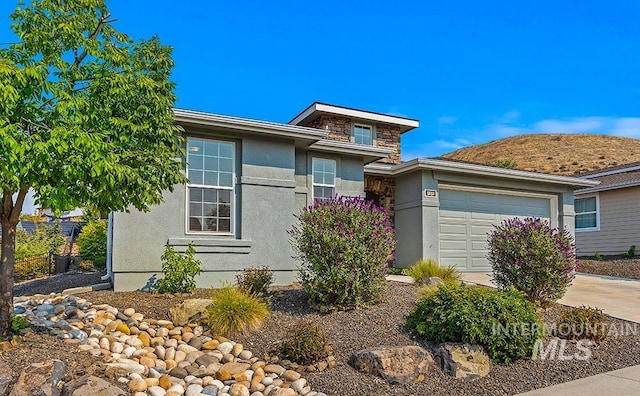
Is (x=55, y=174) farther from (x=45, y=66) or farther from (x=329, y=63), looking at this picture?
(x=329, y=63)

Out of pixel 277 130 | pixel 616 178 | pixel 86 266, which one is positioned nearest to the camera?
pixel 277 130

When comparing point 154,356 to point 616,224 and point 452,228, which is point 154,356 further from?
point 616,224

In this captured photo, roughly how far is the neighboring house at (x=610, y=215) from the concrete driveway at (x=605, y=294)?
184 inches

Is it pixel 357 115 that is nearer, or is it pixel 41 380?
pixel 41 380

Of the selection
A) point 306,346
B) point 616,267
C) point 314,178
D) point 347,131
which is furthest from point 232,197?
point 616,267

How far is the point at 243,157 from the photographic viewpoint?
32.1 ft

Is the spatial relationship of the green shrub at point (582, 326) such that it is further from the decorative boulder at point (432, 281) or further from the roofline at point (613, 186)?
the roofline at point (613, 186)

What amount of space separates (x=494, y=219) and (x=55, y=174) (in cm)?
1220

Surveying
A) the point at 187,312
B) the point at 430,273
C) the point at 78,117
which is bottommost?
the point at 187,312

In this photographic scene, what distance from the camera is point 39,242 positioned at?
1648 cm

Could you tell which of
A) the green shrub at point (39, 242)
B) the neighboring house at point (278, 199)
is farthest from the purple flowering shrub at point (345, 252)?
the green shrub at point (39, 242)

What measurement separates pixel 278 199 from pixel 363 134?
7977 millimetres

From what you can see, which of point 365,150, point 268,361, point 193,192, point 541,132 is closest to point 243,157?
point 193,192

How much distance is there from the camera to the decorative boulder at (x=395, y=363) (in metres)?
5.18
